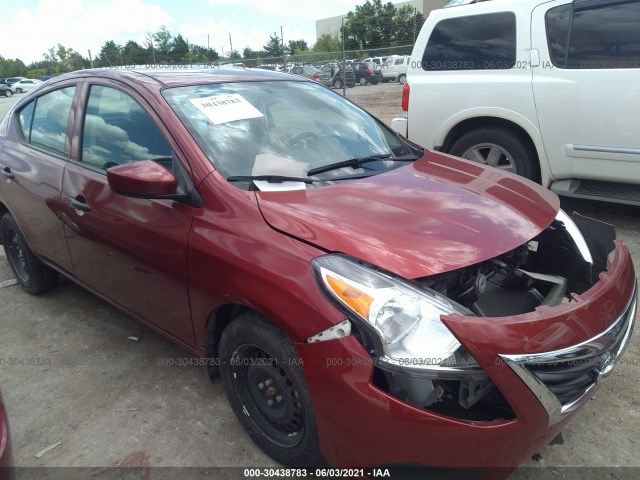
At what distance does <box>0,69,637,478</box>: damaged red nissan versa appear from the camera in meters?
1.56

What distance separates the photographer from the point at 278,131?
2541 millimetres

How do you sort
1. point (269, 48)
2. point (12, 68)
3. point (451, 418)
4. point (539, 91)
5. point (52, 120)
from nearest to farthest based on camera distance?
point (451, 418), point (52, 120), point (539, 91), point (269, 48), point (12, 68)

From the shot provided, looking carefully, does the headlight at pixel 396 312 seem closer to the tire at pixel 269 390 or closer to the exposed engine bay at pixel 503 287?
the exposed engine bay at pixel 503 287

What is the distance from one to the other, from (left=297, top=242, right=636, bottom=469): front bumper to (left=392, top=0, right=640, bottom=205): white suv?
124 inches

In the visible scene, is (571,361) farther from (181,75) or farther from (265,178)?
(181,75)

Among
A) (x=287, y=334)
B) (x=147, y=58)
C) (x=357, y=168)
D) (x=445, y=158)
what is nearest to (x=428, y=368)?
(x=287, y=334)

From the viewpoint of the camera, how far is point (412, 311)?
1.60m

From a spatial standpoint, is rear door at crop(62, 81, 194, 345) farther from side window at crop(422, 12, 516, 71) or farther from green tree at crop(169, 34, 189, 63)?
green tree at crop(169, 34, 189, 63)

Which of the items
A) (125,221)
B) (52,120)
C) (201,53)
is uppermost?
(201,53)

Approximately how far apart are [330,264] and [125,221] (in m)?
1.26

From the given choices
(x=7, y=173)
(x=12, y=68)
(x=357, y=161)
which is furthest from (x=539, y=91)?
(x=12, y=68)

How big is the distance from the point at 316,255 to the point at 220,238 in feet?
1.54

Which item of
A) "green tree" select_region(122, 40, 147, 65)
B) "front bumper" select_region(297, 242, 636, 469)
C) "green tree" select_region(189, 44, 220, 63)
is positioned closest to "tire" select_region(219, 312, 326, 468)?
"front bumper" select_region(297, 242, 636, 469)

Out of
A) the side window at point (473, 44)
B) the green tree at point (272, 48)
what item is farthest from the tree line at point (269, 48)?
the side window at point (473, 44)
